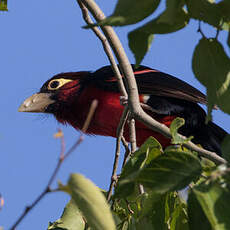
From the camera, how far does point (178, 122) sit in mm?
2023

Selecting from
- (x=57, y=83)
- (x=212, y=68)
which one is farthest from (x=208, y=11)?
Result: (x=57, y=83)

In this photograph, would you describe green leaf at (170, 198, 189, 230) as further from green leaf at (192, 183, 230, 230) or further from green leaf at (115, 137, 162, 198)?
green leaf at (192, 183, 230, 230)

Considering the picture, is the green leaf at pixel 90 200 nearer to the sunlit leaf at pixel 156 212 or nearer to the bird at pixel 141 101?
the sunlit leaf at pixel 156 212

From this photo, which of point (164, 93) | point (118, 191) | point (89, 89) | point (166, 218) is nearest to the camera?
point (118, 191)

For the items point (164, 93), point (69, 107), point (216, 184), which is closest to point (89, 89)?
point (69, 107)

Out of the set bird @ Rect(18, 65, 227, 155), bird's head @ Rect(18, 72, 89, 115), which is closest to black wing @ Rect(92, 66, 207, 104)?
bird @ Rect(18, 65, 227, 155)

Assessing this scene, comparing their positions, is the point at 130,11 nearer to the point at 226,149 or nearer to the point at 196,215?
the point at 226,149

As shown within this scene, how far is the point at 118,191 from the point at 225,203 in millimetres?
367

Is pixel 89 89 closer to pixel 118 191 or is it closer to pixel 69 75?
pixel 69 75

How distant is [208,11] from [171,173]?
0.58m

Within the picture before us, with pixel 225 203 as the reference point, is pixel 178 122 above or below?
above

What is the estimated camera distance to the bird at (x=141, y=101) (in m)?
4.41

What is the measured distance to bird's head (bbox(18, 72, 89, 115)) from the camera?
479 cm

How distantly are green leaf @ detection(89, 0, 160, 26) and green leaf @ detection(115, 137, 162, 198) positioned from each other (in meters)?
0.44
